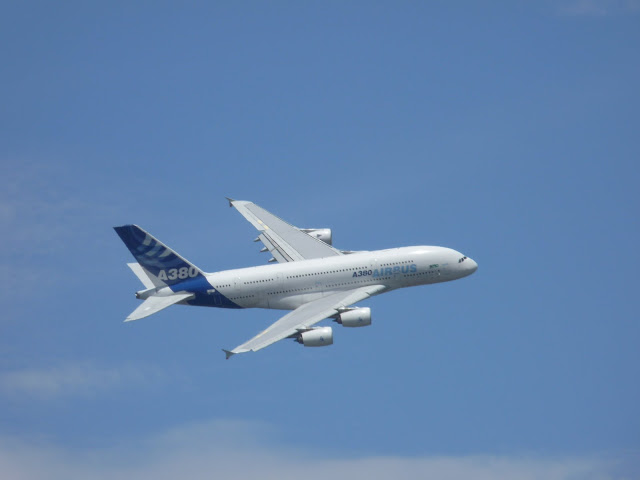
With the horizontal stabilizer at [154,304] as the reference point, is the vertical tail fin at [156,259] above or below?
above

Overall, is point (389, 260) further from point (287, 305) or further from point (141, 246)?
point (141, 246)

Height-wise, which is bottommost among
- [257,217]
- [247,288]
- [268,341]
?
[268,341]

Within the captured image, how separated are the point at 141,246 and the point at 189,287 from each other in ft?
22.9

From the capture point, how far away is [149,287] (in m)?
125

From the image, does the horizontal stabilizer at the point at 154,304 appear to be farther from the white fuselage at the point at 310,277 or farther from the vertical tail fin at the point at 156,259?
the white fuselage at the point at 310,277

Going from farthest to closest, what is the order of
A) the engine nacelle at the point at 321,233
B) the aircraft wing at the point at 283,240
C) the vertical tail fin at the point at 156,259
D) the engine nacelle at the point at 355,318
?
the engine nacelle at the point at 321,233, the aircraft wing at the point at 283,240, the vertical tail fin at the point at 156,259, the engine nacelle at the point at 355,318

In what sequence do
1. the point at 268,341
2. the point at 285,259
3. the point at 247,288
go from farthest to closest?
the point at 285,259, the point at 247,288, the point at 268,341

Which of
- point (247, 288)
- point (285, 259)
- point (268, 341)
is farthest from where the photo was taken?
point (285, 259)

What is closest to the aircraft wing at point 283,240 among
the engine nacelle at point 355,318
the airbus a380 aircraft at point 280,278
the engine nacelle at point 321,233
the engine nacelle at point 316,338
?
the engine nacelle at point 321,233

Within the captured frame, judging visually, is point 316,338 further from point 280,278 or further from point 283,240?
point 283,240

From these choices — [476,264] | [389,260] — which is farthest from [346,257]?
[476,264]

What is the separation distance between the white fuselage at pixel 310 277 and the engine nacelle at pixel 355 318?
239 inches

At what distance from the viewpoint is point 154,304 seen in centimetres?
12275

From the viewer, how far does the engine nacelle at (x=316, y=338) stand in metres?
115
